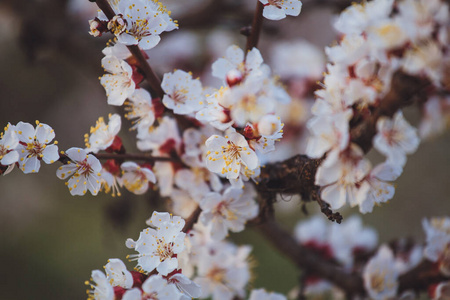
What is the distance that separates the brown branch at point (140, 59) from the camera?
2.93 feet

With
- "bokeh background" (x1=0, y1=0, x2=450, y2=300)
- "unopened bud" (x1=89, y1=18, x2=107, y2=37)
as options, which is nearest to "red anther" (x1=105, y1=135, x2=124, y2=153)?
"unopened bud" (x1=89, y1=18, x2=107, y2=37)

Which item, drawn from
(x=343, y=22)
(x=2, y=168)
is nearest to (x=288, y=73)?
(x=343, y=22)

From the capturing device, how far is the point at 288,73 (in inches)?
76.9

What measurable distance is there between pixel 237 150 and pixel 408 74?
0.38 meters

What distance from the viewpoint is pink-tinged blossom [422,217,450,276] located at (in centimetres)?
125

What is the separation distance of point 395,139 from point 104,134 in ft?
2.21

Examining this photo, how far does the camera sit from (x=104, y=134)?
102cm

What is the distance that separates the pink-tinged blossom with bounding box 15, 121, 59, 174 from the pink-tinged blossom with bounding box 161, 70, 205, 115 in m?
0.27

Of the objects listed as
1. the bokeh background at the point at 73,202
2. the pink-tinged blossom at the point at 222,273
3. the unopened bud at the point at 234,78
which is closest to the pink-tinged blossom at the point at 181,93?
the unopened bud at the point at 234,78

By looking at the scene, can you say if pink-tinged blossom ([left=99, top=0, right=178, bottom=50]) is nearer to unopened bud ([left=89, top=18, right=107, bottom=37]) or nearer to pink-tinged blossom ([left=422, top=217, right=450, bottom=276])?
unopened bud ([left=89, top=18, right=107, bottom=37])

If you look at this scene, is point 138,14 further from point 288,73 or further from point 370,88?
point 288,73

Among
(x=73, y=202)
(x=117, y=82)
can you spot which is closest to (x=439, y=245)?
(x=117, y=82)

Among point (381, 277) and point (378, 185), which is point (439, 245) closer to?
point (381, 277)

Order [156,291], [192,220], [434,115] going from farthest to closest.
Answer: [434,115] < [192,220] < [156,291]
